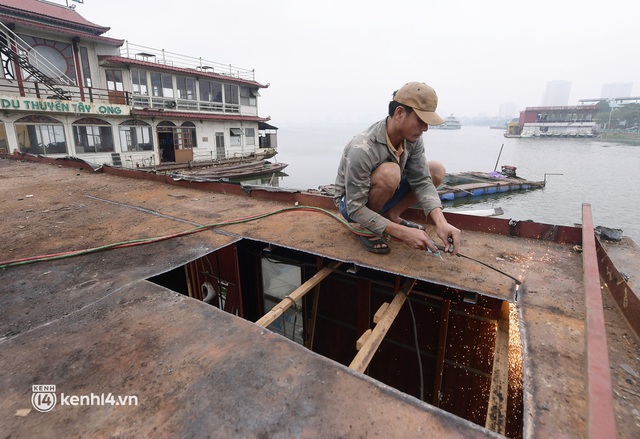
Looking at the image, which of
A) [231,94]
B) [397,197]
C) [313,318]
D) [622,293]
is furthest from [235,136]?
[622,293]

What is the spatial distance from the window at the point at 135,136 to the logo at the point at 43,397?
20.1 meters

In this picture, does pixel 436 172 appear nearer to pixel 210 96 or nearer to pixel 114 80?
pixel 114 80

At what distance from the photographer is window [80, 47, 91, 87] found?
16.9m

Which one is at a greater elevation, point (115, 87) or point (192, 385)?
point (115, 87)

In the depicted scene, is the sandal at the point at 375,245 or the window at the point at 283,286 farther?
the window at the point at 283,286

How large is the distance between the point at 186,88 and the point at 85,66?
5.07m

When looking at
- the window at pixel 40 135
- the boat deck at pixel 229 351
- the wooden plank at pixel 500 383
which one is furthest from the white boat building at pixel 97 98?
the wooden plank at pixel 500 383

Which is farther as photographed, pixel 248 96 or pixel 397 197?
pixel 248 96

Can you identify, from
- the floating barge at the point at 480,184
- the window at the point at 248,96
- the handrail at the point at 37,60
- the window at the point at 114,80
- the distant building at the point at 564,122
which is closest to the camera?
the handrail at the point at 37,60

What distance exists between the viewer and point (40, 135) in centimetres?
1588

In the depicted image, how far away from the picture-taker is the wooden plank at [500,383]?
4.91 ft

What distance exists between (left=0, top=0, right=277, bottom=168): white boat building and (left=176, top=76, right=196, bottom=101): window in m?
0.06

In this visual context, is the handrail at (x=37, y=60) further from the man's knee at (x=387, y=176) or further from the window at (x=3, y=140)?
the man's knee at (x=387, y=176)

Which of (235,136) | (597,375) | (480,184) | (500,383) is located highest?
(235,136)
